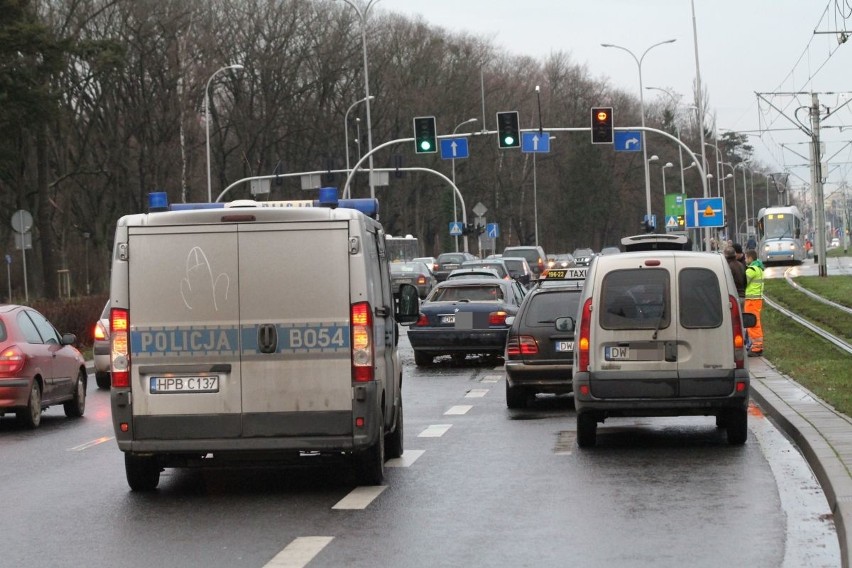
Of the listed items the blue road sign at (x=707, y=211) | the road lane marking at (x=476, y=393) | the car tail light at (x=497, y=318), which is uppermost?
the blue road sign at (x=707, y=211)

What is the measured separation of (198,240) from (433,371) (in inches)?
579

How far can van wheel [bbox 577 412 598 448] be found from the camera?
1402 cm

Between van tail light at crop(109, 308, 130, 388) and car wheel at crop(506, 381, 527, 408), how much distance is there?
7.99 m

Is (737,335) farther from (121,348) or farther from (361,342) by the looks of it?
(121,348)

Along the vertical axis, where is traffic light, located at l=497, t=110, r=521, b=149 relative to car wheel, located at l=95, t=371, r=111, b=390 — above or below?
above

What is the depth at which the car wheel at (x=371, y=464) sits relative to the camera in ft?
37.9

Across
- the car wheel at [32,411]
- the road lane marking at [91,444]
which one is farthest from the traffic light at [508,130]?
the road lane marking at [91,444]

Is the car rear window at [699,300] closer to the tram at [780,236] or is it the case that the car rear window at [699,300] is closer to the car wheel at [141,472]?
the car wheel at [141,472]

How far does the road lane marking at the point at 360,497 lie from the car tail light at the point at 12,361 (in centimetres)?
742

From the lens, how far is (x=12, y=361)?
18.0m

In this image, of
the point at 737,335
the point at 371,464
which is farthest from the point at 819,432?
the point at 371,464

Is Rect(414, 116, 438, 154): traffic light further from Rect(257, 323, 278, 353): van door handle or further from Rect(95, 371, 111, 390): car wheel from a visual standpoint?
Rect(257, 323, 278, 353): van door handle

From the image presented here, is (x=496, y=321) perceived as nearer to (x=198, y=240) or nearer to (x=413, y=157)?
(x=198, y=240)

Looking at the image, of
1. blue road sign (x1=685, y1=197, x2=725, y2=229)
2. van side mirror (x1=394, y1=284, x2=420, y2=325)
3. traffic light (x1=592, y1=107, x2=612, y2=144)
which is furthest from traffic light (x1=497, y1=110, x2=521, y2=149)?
van side mirror (x1=394, y1=284, x2=420, y2=325)
